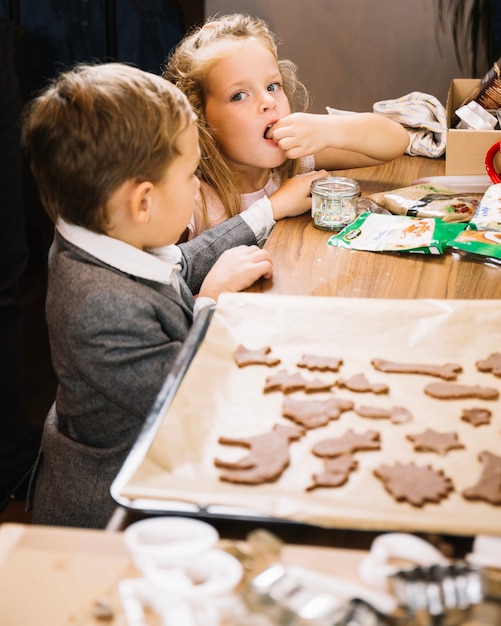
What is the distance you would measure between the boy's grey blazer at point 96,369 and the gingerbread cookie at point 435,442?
0.37m

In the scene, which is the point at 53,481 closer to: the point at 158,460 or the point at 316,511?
the point at 158,460

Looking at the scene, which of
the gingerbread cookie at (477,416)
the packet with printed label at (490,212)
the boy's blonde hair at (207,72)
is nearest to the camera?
the gingerbread cookie at (477,416)

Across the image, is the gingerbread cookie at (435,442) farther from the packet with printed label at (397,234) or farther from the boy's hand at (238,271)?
the packet with printed label at (397,234)

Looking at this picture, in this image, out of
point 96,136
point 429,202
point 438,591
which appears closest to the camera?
point 438,591

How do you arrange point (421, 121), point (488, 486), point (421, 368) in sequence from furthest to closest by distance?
point (421, 121)
point (421, 368)
point (488, 486)

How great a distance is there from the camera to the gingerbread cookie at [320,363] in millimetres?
1020

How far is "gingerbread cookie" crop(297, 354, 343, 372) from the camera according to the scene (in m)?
1.02

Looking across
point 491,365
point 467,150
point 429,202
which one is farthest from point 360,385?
point 467,150

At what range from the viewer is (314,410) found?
36.2 inches

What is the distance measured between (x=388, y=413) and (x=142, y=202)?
0.52 meters

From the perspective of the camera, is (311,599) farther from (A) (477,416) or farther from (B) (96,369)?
(B) (96,369)

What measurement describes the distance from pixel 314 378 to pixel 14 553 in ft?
1.42

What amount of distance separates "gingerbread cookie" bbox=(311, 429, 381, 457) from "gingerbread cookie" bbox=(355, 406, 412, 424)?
38mm

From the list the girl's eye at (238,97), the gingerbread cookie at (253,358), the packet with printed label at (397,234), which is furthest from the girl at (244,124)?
the gingerbread cookie at (253,358)
